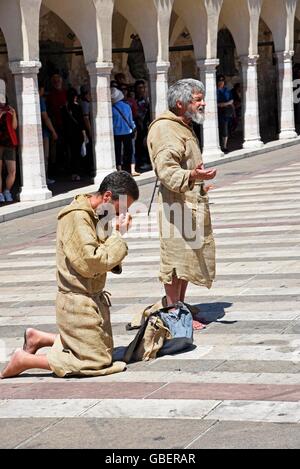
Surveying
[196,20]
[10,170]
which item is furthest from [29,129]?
[196,20]

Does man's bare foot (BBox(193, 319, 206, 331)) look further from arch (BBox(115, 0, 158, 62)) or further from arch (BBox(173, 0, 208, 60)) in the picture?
arch (BBox(173, 0, 208, 60))

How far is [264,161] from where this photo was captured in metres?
24.5

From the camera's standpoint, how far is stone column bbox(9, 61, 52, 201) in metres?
18.8

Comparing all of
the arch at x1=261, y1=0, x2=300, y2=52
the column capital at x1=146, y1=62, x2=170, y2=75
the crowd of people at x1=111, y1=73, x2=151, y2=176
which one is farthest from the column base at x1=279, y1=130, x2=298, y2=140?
the column capital at x1=146, y1=62, x2=170, y2=75

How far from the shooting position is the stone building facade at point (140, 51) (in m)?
18.9

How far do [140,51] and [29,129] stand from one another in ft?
32.8

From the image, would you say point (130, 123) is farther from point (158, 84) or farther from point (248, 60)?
point (248, 60)

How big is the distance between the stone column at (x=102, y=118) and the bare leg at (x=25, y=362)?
13592mm

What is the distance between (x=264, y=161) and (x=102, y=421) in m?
18.5

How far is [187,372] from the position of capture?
7.43m

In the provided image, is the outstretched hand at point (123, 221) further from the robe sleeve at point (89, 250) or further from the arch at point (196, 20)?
the arch at point (196, 20)

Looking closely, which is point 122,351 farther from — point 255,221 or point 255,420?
point 255,221

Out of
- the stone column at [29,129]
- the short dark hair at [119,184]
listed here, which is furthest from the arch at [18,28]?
the short dark hair at [119,184]

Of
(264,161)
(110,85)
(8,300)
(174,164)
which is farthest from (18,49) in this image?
(174,164)
